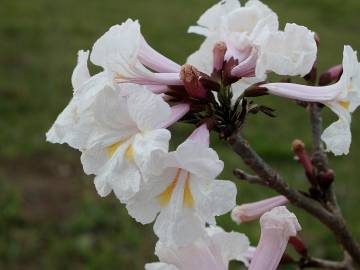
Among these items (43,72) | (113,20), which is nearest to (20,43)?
(43,72)

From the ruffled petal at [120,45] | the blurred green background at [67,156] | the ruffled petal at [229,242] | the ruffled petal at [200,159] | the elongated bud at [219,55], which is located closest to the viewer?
the ruffled petal at [200,159]

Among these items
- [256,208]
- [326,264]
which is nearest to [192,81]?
[256,208]

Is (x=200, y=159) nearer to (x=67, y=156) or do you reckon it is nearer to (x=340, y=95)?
(x=340, y=95)

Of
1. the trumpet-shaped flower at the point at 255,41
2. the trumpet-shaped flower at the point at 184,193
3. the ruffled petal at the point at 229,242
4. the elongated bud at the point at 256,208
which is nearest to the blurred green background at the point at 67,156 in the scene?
the elongated bud at the point at 256,208

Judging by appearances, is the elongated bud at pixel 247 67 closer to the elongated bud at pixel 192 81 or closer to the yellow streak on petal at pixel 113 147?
the elongated bud at pixel 192 81

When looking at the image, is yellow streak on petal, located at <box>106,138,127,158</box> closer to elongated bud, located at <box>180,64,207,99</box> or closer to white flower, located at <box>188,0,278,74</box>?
elongated bud, located at <box>180,64,207,99</box>

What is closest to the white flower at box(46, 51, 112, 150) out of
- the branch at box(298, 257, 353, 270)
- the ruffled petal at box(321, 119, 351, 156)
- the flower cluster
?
the flower cluster

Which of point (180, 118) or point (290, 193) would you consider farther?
point (290, 193)
